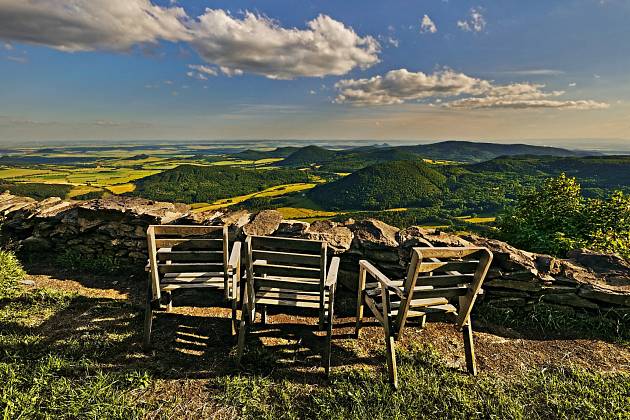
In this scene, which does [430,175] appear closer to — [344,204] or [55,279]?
[344,204]

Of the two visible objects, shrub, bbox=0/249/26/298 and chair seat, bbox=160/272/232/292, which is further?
shrub, bbox=0/249/26/298

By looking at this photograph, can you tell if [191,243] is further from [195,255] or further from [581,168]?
[581,168]

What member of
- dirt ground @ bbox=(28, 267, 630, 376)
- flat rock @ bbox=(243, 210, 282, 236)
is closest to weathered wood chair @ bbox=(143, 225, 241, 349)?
dirt ground @ bbox=(28, 267, 630, 376)

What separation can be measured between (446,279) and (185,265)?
3153 millimetres

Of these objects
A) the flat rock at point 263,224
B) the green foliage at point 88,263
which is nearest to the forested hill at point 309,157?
the green foliage at point 88,263

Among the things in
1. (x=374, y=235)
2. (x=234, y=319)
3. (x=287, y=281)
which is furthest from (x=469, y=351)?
(x=234, y=319)

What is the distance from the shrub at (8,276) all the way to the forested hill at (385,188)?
67.9 metres

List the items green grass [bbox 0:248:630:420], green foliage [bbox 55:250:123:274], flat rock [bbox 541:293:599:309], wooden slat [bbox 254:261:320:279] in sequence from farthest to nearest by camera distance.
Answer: green foliage [bbox 55:250:123:274]
flat rock [bbox 541:293:599:309]
wooden slat [bbox 254:261:320:279]
green grass [bbox 0:248:630:420]

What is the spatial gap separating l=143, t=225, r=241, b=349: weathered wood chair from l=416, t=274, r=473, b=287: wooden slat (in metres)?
2.28

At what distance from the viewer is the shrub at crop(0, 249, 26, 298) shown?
15.4 feet

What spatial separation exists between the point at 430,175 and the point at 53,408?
100 m

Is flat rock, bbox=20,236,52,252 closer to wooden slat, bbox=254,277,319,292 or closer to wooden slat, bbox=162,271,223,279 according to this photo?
wooden slat, bbox=162,271,223,279

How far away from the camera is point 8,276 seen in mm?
4785

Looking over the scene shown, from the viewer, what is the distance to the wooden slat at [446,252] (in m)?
3.12
